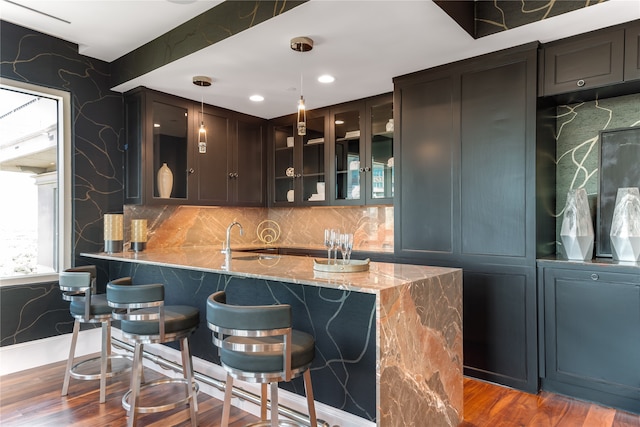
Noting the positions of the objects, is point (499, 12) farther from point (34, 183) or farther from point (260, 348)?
point (34, 183)

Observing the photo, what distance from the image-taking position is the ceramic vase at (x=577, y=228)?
2850mm

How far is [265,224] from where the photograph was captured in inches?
224

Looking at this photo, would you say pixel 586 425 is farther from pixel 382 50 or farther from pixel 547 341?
pixel 382 50

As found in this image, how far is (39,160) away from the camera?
363 cm

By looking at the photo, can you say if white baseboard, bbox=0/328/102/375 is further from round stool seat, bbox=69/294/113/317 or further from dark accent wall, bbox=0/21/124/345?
round stool seat, bbox=69/294/113/317

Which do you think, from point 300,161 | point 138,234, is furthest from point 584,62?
point 138,234

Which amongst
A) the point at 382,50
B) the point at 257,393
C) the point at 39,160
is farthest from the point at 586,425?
the point at 39,160

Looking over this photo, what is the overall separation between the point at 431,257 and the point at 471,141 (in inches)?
39.7

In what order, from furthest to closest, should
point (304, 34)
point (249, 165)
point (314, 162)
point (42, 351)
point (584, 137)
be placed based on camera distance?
point (249, 165), point (314, 162), point (42, 351), point (584, 137), point (304, 34)

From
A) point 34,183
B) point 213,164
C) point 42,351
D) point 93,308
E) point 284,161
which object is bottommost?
→ point 42,351

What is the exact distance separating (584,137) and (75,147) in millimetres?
4469

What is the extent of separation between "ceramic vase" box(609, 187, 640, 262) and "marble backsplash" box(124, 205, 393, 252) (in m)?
2.08

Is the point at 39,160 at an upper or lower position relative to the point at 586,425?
upper

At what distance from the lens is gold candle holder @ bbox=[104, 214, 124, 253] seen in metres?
3.77
